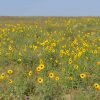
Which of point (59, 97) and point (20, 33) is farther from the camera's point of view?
point (20, 33)

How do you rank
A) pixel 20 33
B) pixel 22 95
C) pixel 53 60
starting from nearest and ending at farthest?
pixel 22 95 → pixel 53 60 → pixel 20 33

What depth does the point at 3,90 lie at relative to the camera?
24.7ft

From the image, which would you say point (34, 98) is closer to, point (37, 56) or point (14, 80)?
point (14, 80)

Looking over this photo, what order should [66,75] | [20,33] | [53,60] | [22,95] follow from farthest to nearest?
[20,33] → [53,60] → [66,75] → [22,95]

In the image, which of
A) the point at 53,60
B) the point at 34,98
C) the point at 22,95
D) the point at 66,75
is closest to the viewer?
the point at 34,98

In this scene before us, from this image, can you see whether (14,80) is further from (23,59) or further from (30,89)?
(23,59)

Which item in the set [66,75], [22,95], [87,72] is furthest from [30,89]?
[87,72]

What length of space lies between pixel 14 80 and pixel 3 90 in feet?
1.08

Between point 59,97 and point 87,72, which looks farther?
point 87,72

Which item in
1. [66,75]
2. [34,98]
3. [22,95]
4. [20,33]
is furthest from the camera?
[20,33]

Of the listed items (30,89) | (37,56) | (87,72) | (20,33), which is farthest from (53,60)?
(20,33)

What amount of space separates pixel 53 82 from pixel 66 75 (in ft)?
3.39

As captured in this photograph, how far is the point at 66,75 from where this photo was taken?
8273mm

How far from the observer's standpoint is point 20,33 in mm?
17109
